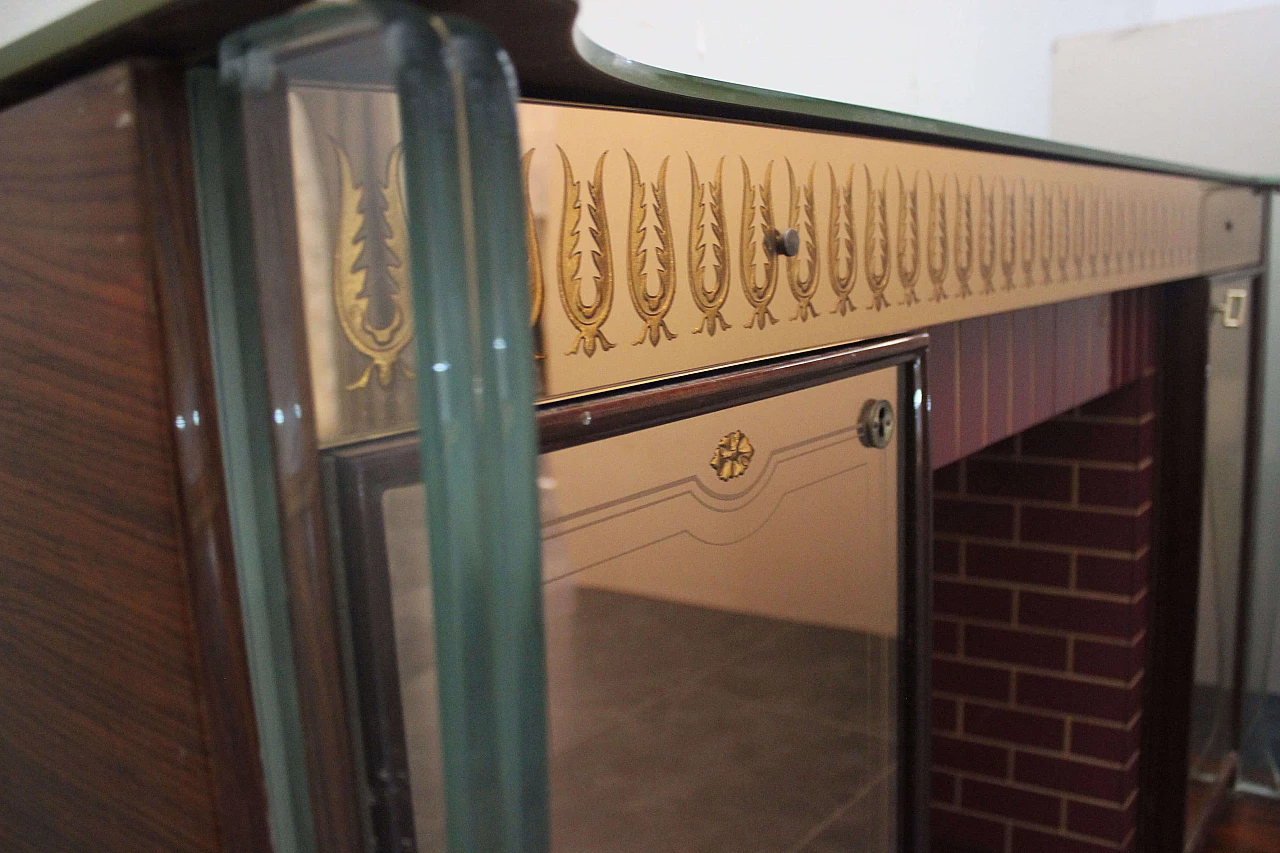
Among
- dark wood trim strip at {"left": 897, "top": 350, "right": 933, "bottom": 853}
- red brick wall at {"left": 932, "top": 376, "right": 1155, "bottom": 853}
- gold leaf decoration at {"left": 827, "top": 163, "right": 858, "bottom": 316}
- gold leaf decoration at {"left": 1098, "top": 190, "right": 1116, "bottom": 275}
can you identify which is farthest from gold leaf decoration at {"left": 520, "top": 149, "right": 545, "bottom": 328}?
red brick wall at {"left": 932, "top": 376, "right": 1155, "bottom": 853}

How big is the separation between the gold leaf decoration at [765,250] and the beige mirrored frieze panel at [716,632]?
0.20 ft

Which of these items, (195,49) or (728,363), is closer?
(195,49)

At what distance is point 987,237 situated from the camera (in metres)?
0.82

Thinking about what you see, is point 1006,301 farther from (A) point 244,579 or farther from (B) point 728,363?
(A) point 244,579

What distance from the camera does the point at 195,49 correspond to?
30 cm

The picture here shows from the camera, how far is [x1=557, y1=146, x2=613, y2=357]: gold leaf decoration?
16.9 inches

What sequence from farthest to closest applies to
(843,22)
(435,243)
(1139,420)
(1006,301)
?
(1139,420) → (843,22) → (1006,301) → (435,243)

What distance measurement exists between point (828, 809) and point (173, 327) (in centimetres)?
55

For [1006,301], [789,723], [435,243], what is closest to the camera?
[435,243]

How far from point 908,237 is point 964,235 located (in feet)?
0.34

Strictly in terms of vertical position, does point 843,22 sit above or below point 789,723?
above

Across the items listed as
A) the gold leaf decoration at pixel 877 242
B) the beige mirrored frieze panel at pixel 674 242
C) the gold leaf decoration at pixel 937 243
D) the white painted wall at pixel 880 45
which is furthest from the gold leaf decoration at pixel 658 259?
the white painted wall at pixel 880 45

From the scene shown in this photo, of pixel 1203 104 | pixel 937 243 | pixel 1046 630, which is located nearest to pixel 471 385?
pixel 937 243

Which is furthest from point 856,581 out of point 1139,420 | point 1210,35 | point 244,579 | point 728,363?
point 1210,35
